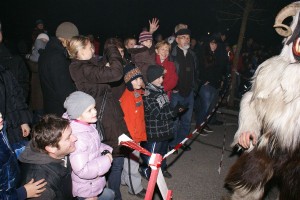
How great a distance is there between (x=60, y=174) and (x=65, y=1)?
26.1m

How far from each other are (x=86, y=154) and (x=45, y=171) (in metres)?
0.40

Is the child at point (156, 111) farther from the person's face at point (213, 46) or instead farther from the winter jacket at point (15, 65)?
the person's face at point (213, 46)

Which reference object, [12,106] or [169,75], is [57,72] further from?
[169,75]

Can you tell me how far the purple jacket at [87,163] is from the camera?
2.59 metres

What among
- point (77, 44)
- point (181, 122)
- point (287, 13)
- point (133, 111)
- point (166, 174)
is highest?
point (287, 13)

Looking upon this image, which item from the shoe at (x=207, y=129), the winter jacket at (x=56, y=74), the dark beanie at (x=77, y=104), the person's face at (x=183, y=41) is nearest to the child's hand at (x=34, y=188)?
the dark beanie at (x=77, y=104)

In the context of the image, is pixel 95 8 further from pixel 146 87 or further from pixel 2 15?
pixel 146 87

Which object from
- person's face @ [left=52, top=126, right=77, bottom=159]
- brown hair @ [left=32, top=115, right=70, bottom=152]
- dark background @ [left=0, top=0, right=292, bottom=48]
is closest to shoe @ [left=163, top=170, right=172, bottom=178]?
person's face @ [left=52, top=126, right=77, bottom=159]

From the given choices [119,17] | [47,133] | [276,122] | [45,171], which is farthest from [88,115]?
[119,17]

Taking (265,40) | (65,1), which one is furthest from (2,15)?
(265,40)

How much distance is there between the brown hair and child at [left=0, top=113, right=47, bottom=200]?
Result: 23cm

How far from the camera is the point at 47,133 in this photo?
7.90 feet

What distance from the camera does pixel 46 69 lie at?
12.2ft

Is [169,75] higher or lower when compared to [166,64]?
lower
